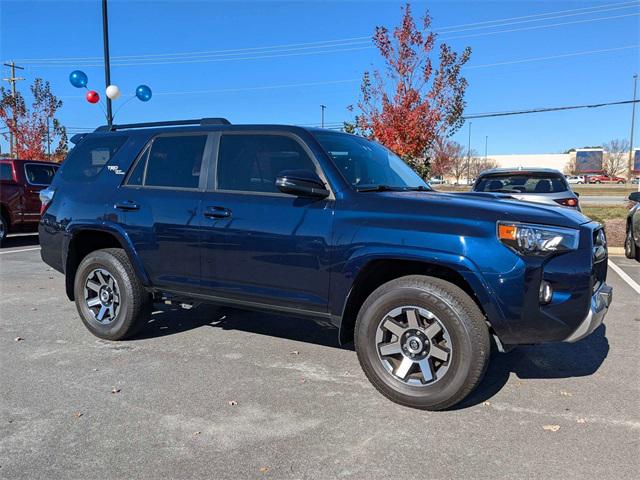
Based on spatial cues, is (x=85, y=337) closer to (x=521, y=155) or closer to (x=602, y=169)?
(x=602, y=169)

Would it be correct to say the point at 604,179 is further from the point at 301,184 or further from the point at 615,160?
the point at 301,184

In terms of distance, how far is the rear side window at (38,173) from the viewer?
1209 centimetres

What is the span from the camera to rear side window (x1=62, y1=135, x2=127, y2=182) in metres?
5.16

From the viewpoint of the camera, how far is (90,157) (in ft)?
17.5

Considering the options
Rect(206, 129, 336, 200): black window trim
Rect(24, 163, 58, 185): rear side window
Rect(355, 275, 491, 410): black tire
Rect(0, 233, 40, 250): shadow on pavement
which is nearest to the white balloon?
Rect(24, 163, 58, 185): rear side window

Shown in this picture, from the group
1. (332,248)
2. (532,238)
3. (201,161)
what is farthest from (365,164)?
(532,238)

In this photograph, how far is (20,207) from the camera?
11820 mm

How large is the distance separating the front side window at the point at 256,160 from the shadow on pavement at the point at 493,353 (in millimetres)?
1226

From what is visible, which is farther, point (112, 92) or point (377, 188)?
point (112, 92)

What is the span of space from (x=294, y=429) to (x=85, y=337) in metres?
2.84

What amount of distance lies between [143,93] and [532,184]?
11736mm

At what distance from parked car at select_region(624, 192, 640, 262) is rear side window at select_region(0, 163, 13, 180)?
1245cm

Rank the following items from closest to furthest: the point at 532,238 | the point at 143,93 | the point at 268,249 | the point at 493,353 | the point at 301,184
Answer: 1. the point at 532,238
2. the point at 301,184
3. the point at 268,249
4. the point at 493,353
5. the point at 143,93

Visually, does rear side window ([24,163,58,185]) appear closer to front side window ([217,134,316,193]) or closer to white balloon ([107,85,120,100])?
white balloon ([107,85,120,100])
